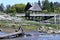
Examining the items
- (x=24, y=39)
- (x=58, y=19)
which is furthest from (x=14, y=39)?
(x=58, y=19)

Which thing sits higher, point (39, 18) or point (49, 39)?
point (49, 39)

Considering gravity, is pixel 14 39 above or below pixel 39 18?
above

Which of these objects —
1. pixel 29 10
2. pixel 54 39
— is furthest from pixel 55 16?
pixel 54 39

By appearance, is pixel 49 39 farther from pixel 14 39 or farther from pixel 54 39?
pixel 14 39

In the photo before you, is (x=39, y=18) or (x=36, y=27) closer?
(x=36, y=27)

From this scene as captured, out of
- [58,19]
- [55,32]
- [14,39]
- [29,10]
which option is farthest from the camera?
[29,10]

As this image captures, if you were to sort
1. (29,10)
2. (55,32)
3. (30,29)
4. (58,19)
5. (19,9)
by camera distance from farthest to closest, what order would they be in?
(19,9) → (29,10) → (58,19) → (30,29) → (55,32)

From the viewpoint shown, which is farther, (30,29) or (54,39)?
(30,29)

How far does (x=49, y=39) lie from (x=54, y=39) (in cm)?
99

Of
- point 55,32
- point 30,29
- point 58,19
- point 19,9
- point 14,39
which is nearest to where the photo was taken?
point 14,39

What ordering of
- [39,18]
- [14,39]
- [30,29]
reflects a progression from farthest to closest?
[39,18] → [30,29] → [14,39]

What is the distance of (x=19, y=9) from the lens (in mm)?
137500

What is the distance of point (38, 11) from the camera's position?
128875mm

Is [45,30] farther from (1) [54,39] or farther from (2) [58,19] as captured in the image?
(2) [58,19]
